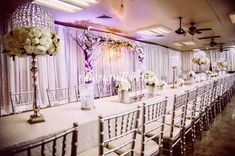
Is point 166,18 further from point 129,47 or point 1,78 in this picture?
point 1,78

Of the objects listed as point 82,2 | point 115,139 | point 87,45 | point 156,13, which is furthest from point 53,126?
point 87,45

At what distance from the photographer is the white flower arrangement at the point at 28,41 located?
1899 mm

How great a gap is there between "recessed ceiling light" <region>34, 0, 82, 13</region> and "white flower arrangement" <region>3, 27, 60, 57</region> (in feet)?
7.58

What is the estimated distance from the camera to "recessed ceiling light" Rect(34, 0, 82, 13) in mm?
4132

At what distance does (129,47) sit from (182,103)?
7.08 meters

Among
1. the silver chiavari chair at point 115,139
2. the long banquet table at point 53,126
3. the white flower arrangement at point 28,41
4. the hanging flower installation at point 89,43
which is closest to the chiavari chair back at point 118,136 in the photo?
the silver chiavari chair at point 115,139

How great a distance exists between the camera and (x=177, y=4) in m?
4.62

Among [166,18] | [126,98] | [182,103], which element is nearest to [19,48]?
[126,98]

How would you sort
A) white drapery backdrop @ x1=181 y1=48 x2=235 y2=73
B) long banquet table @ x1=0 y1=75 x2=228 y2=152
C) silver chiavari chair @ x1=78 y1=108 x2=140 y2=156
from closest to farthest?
silver chiavari chair @ x1=78 y1=108 x2=140 y2=156 < long banquet table @ x1=0 y1=75 x2=228 y2=152 < white drapery backdrop @ x1=181 y1=48 x2=235 y2=73

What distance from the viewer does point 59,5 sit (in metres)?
4.47

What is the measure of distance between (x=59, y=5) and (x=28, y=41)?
2.86 m

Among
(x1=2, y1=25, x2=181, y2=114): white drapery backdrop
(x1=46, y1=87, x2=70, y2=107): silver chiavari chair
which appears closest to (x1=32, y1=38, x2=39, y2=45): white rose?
(x1=46, y1=87, x2=70, y2=107): silver chiavari chair

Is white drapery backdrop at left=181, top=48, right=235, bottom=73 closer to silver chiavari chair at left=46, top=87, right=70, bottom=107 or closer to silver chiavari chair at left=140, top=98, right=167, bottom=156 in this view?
Result: silver chiavari chair at left=46, top=87, right=70, bottom=107

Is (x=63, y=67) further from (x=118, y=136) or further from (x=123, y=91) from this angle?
(x=118, y=136)
